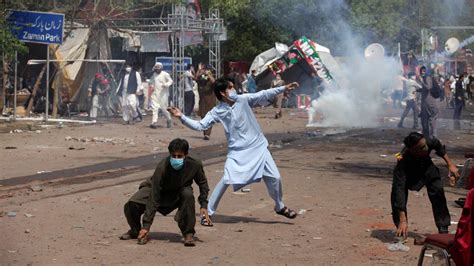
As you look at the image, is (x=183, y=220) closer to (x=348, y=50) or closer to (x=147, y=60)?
(x=147, y=60)

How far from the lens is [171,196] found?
866 centimetres

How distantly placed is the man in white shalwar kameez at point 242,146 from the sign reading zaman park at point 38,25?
14.3 metres

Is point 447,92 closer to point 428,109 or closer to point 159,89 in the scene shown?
point 159,89

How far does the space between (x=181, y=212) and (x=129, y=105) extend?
57.9 ft

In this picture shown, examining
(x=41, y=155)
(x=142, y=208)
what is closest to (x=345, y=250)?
(x=142, y=208)

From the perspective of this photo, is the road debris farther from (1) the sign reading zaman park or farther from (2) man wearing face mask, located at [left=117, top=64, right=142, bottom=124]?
(2) man wearing face mask, located at [left=117, top=64, right=142, bottom=124]

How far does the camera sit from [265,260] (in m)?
7.93

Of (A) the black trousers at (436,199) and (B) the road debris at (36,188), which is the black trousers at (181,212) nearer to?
(A) the black trousers at (436,199)

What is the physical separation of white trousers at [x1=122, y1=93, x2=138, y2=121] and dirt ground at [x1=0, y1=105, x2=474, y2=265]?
171 inches

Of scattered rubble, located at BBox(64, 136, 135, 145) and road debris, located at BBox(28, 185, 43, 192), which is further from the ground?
road debris, located at BBox(28, 185, 43, 192)

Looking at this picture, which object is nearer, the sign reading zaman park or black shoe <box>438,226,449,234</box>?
black shoe <box>438,226,449,234</box>

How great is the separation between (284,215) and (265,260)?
2105mm

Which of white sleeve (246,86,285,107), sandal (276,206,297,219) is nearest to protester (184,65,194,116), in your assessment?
white sleeve (246,86,285,107)

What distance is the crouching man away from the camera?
8.49m
